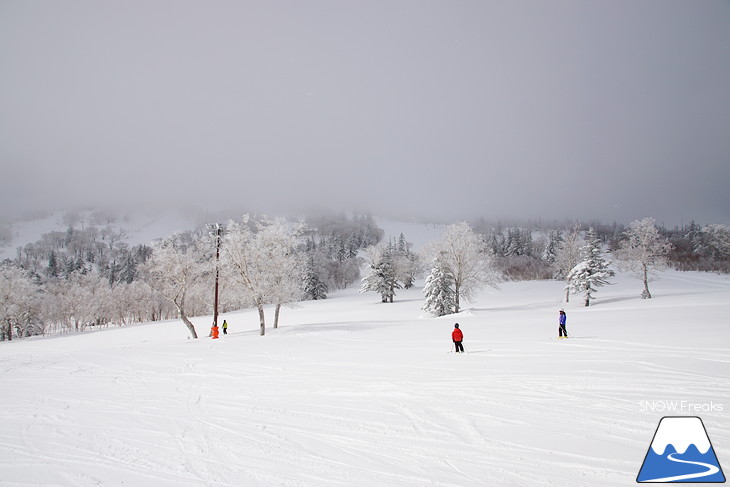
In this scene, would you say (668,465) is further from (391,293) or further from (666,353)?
(391,293)

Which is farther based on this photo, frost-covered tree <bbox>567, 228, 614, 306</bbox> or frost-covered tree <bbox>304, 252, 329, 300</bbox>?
frost-covered tree <bbox>304, 252, 329, 300</bbox>

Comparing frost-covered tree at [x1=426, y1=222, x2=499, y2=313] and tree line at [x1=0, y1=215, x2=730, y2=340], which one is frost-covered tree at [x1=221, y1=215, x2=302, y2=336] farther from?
frost-covered tree at [x1=426, y1=222, x2=499, y2=313]

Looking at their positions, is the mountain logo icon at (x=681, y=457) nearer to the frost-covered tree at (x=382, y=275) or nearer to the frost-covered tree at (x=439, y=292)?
the frost-covered tree at (x=439, y=292)

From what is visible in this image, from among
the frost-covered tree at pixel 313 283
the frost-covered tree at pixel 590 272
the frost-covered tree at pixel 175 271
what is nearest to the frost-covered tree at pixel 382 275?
the frost-covered tree at pixel 313 283

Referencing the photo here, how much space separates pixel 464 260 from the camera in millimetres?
44500

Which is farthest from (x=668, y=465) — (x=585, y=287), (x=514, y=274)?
(x=514, y=274)

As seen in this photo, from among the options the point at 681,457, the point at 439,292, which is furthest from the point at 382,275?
the point at 681,457

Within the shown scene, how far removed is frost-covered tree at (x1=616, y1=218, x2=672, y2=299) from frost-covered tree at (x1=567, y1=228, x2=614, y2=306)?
4692 millimetres

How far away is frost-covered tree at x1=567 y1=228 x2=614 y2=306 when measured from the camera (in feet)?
142

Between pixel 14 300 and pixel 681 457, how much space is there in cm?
7884

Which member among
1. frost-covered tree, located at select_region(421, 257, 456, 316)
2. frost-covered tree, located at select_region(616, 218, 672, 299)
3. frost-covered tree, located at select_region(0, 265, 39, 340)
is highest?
frost-covered tree, located at select_region(616, 218, 672, 299)

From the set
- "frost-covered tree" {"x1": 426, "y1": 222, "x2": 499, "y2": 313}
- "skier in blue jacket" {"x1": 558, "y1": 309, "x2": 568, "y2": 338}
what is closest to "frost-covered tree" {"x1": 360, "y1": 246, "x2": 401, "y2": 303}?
"frost-covered tree" {"x1": 426, "y1": 222, "x2": 499, "y2": 313}

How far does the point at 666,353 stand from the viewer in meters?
14.2

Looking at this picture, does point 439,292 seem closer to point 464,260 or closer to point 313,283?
point 464,260
